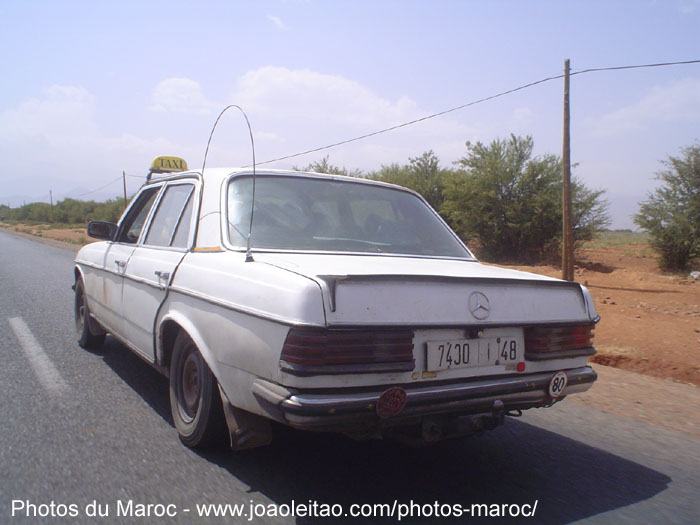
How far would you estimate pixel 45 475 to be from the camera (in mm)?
2883

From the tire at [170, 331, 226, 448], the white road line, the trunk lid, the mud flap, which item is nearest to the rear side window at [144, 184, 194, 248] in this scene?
the tire at [170, 331, 226, 448]

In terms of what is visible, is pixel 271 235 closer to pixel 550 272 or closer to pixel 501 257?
pixel 550 272

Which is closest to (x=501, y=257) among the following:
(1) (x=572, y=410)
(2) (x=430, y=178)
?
(2) (x=430, y=178)

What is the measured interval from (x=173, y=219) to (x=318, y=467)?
6.70ft

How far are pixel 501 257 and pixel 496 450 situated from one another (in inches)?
794

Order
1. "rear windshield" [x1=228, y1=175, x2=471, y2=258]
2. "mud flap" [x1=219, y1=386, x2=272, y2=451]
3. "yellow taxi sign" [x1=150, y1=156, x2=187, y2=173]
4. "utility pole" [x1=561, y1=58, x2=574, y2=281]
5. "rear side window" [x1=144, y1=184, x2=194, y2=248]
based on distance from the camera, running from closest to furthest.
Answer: "mud flap" [x1=219, y1=386, x2=272, y2=451] → "rear windshield" [x1=228, y1=175, x2=471, y2=258] → "rear side window" [x1=144, y1=184, x2=194, y2=248] → "yellow taxi sign" [x1=150, y1=156, x2=187, y2=173] → "utility pole" [x1=561, y1=58, x2=574, y2=281]

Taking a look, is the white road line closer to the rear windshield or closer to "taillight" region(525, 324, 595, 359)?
the rear windshield

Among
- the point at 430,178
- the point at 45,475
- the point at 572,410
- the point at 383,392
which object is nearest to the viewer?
the point at 383,392

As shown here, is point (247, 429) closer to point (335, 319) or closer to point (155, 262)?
point (335, 319)

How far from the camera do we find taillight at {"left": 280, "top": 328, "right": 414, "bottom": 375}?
2.32 metres

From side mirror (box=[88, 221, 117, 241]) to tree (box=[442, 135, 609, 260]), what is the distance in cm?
1837

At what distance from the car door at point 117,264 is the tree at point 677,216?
17383 mm

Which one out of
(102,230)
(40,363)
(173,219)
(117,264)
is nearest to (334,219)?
(173,219)

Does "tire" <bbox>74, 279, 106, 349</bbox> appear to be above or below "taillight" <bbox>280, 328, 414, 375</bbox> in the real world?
below
